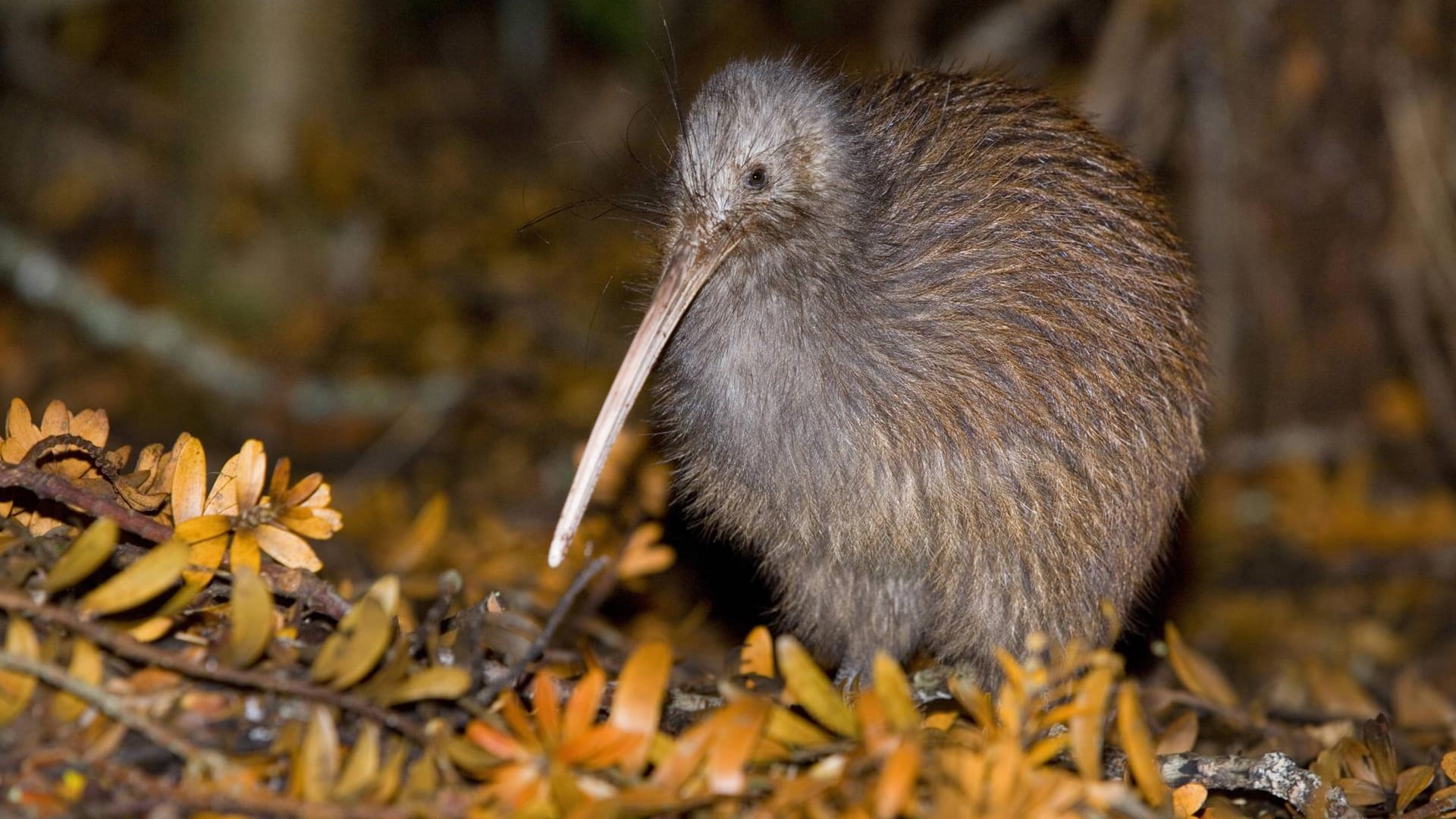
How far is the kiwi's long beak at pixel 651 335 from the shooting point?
2361 millimetres

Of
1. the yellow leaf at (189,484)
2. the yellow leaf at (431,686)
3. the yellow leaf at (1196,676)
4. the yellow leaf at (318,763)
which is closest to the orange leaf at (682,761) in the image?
the yellow leaf at (431,686)

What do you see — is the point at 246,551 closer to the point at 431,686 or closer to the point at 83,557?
the point at 83,557

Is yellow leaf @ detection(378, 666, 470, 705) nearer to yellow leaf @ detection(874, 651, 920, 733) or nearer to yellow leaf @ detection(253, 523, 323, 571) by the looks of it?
yellow leaf @ detection(253, 523, 323, 571)

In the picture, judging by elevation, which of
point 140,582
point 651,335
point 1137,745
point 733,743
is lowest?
point 1137,745

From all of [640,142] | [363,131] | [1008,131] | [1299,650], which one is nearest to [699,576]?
[1008,131]

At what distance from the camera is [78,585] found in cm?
213

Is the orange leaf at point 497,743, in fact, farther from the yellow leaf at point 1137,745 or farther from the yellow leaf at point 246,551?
the yellow leaf at point 1137,745

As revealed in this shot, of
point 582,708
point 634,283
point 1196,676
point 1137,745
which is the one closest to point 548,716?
point 582,708

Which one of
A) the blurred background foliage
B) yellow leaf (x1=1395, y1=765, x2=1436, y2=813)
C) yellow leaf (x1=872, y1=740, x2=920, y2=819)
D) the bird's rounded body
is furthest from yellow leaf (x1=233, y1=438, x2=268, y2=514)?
yellow leaf (x1=1395, y1=765, x2=1436, y2=813)

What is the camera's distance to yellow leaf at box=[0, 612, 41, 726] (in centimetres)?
171

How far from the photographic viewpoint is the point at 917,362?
2.58 meters

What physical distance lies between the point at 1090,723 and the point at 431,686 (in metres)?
0.87

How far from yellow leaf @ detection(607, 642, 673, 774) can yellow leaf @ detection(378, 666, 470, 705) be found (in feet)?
0.68

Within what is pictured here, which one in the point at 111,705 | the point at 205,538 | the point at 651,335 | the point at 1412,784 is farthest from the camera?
the point at 651,335
